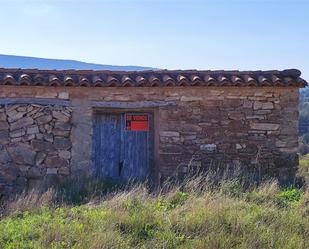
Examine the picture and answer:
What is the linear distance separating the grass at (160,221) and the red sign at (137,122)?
2.51 m

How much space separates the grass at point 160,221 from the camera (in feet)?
16.8

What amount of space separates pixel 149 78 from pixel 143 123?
1.02 meters

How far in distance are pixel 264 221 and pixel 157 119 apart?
3.94 metres

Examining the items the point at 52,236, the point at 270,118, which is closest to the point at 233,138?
the point at 270,118

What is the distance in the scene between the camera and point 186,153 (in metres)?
9.34

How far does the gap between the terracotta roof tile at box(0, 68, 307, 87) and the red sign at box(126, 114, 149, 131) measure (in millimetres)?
788

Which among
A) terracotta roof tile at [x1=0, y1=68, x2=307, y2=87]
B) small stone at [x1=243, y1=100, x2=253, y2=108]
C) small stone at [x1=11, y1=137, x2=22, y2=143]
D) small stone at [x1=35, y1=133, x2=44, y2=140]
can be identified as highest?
terracotta roof tile at [x1=0, y1=68, x2=307, y2=87]

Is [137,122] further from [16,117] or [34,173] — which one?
[16,117]

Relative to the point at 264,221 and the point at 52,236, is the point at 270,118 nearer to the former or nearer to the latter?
the point at 264,221

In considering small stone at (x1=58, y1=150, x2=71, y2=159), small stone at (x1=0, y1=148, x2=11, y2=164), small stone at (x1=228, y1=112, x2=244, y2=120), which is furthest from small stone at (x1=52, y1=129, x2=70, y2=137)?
small stone at (x1=228, y1=112, x2=244, y2=120)

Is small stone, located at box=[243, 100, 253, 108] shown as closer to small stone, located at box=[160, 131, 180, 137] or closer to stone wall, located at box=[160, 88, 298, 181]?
stone wall, located at box=[160, 88, 298, 181]

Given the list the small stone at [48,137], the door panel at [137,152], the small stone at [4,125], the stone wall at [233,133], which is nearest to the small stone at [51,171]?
the small stone at [48,137]

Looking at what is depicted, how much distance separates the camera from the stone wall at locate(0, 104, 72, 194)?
889cm

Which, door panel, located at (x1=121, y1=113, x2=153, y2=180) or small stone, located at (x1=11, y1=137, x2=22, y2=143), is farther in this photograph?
door panel, located at (x1=121, y1=113, x2=153, y2=180)
